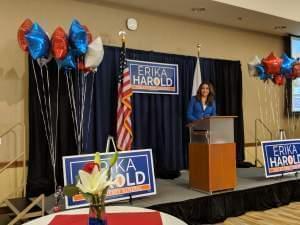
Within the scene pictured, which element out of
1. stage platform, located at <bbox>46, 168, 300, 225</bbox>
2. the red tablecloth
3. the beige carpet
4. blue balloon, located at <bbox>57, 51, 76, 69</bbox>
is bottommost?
the beige carpet

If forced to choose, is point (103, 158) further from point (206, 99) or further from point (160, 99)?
point (160, 99)

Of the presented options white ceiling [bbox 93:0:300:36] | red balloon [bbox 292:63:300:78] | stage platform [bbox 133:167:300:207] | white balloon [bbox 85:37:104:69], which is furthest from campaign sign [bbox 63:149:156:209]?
red balloon [bbox 292:63:300:78]

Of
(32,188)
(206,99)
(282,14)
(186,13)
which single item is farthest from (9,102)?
(282,14)

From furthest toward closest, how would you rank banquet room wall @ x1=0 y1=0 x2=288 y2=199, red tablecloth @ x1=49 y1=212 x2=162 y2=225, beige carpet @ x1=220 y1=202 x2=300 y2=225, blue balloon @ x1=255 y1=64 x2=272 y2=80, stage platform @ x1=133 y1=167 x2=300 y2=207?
1. blue balloon @ x1=255 y1=64 x2=272 y2=80
2. banquet room wall @ x1=0 y1=0 x2=288 y2=199
3. beige carpet @ x1=220 y1=202 x2=300 y2=225
4. stage platform @ x1=133 y1=167 x2=300 y2=207
5. red tablecloth @ x1=49 y1=212 x2=162 y2=225

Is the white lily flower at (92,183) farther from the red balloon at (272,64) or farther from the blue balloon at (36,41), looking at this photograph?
the red balloon at (272,64)

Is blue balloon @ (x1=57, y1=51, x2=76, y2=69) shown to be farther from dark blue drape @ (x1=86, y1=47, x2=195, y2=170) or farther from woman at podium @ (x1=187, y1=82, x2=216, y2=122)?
woman at podium @ (x1=187, y1=82, x2=216, y2=122)

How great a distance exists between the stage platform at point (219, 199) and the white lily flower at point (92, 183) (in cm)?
198

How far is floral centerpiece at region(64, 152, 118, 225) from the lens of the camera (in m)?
1.33

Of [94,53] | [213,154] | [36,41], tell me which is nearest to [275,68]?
[213,154]

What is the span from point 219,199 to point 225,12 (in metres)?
2.95

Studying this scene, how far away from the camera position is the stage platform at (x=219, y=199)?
3.43m

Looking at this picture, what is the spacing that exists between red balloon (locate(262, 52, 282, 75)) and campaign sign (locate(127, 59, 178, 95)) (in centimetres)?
139

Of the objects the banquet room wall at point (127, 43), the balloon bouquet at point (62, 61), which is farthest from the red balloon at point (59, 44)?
the banquet room wall at point (127, 43)

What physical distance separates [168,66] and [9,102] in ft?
7.71
